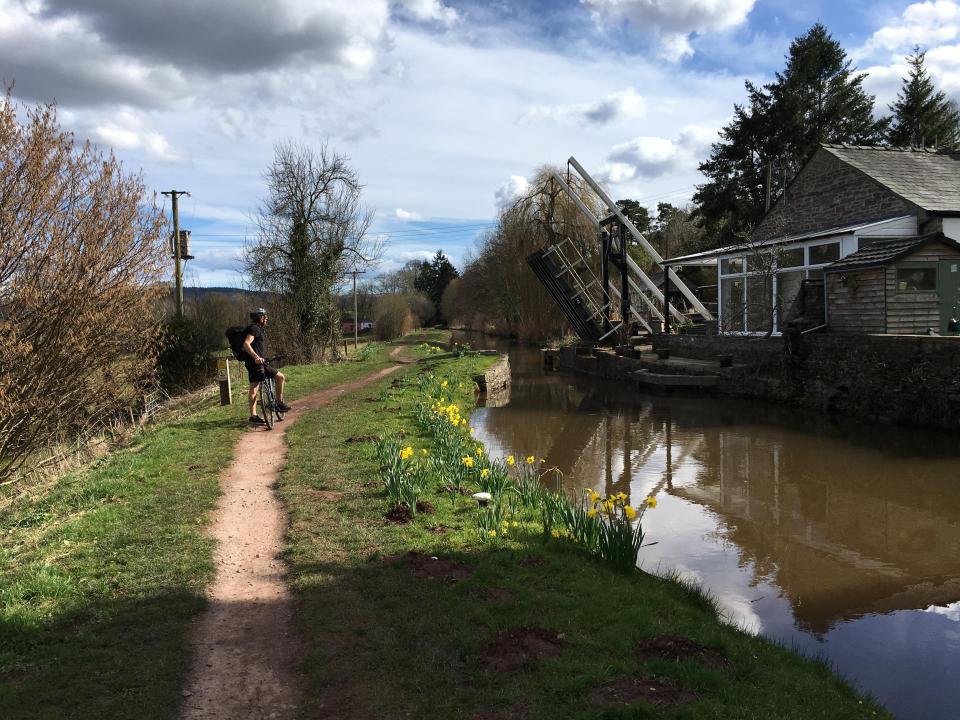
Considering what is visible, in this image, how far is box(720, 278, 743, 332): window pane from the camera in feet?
71.5

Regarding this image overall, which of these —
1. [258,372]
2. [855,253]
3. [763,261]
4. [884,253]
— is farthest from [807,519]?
[763,261]

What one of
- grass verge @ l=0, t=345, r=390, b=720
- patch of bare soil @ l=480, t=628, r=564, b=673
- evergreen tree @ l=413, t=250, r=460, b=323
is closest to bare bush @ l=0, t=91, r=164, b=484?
grass verge @ l=0, t=345, r=390, b=720

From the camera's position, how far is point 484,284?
176ft

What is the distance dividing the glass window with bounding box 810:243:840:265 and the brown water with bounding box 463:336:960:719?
495 centimetres

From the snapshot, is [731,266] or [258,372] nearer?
[258,372]

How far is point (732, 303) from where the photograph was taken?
2242 centimetres

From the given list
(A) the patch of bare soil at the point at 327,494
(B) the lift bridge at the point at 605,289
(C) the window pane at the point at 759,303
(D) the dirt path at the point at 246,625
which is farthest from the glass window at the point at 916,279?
(D) the dirt path at the point at 246,625

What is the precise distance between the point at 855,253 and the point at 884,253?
53.7 inches

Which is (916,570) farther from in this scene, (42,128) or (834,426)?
(42,128)

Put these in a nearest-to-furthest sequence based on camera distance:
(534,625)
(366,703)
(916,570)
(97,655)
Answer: (366,703)
(97,655)
(534,625)
(916,570)

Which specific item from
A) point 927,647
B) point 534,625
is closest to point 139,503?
point 534,625

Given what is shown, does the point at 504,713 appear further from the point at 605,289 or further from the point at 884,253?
the point at 605,289

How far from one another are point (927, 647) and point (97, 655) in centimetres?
554

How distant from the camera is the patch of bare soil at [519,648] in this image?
3.80 meters
